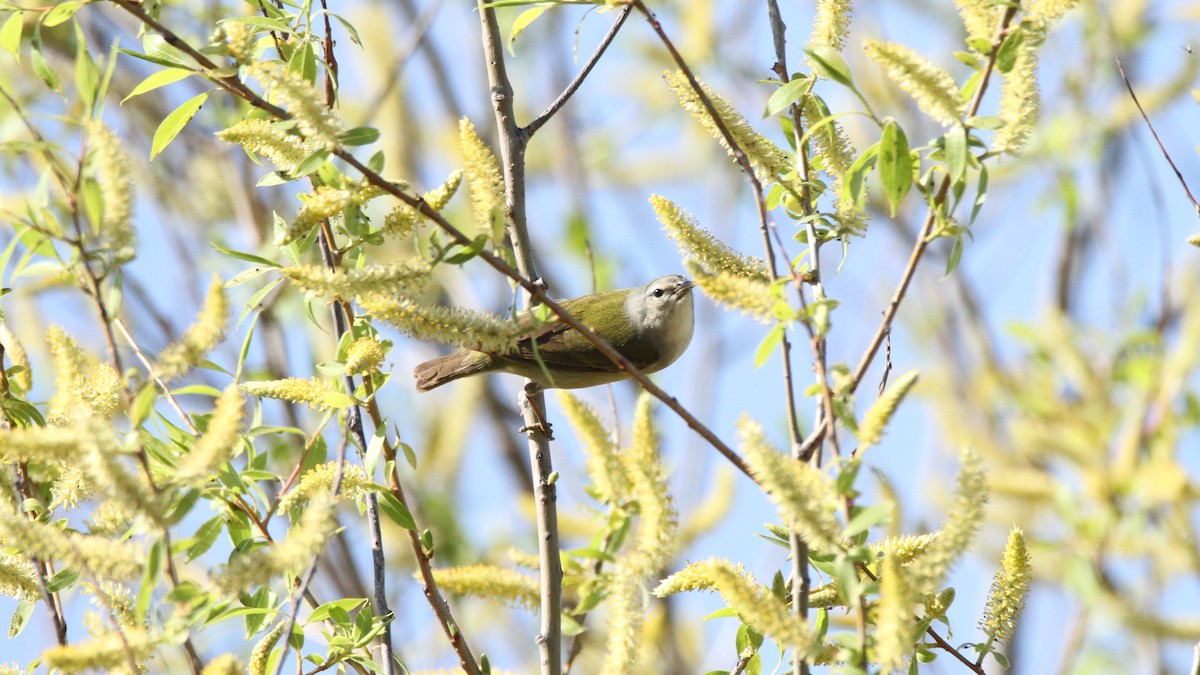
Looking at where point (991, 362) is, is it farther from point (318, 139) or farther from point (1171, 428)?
point (318, 139)

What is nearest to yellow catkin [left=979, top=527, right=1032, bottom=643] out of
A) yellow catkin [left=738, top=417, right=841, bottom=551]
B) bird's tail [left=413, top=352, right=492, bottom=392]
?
yellow catkin [left=738, top=417, right=841, bottom=551]

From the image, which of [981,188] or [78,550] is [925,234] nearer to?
[981,188]

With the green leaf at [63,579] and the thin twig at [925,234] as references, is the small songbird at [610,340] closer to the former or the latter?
the green leaf at [63,579]

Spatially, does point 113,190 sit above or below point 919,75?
below

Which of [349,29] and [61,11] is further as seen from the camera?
[349,29]

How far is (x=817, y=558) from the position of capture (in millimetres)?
2299

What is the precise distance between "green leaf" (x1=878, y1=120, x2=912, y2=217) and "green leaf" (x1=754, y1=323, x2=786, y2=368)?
311 millimetres

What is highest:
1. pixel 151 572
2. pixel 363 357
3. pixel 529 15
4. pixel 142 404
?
pixel 529 15

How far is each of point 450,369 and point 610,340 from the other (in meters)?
0.71

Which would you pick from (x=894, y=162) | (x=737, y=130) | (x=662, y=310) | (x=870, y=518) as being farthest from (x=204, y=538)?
(x=662, y=310)

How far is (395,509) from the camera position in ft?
8.30

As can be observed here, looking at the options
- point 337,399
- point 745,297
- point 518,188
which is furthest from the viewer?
point 518,188

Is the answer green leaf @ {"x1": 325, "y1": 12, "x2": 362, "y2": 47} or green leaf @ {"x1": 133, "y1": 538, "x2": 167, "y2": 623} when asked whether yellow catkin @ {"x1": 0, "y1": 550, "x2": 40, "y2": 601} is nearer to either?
green leaf @ {"x1": 133, "y1": 538, "x2": 167, "y2": 623}

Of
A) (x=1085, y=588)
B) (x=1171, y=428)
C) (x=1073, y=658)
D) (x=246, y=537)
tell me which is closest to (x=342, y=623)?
(x=246, y=537)
